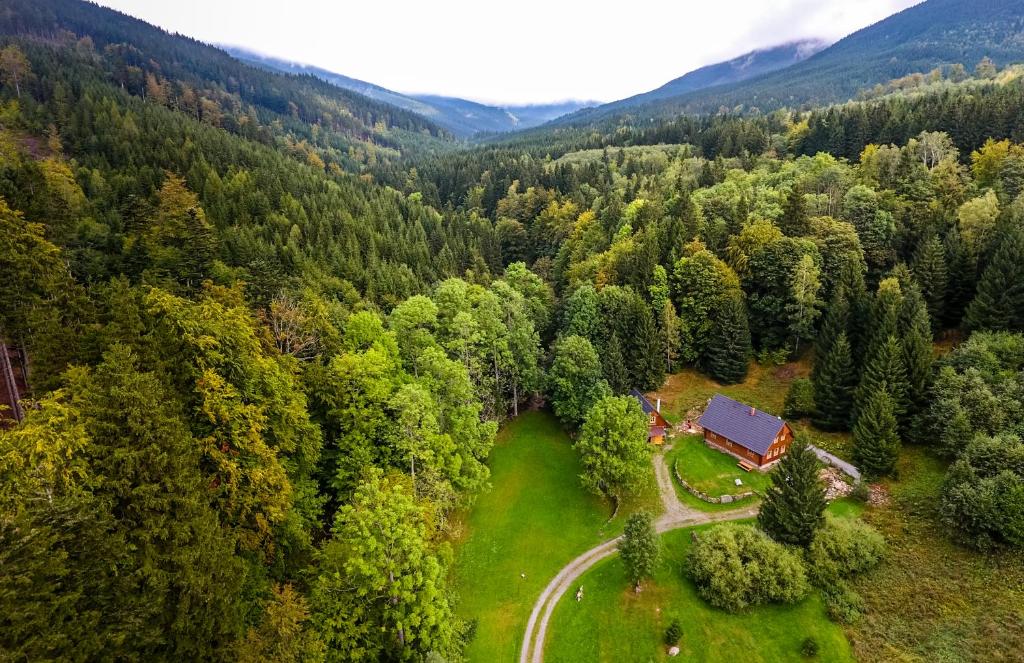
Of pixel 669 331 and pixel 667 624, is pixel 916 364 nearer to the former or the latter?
pixel 669 331

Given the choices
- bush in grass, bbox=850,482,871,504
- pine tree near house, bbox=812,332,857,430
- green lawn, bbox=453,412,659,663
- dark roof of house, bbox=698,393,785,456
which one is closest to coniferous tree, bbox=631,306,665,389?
dark roof of house, bbox=698,393,785,456

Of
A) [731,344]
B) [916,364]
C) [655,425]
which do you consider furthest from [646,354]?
[916,364]

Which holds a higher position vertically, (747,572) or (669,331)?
(669,331)

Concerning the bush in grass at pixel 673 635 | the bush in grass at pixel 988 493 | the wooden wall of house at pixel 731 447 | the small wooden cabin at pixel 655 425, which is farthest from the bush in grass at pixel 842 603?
the small wooden cabin at pixel 655 425

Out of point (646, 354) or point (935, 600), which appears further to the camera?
point (646, 354)

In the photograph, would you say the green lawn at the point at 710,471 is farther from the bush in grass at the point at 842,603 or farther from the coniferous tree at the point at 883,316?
A: the coniferous tree at the point at 883,316

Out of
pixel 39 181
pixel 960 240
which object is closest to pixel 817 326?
pixel 960 240

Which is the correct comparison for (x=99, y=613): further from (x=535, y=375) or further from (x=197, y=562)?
(x=535, y=375)
